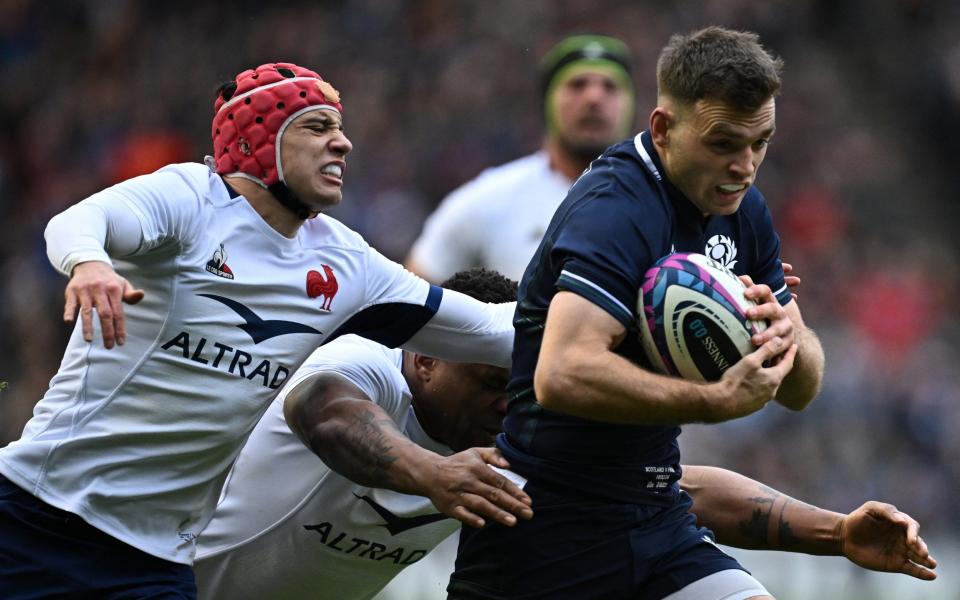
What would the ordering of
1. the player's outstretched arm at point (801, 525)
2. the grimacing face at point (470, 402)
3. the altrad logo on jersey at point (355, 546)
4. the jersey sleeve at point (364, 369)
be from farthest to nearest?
the altrad logo on jersey at point (355, 546), the grimacing face at point (470, 402), the jersey sleeve at point (364, 369), the player's outstretched arm at point (801, 525)

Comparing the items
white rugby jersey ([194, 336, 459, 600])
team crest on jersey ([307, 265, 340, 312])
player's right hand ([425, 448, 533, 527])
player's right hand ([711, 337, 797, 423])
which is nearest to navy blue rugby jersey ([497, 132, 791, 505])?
player's right hand ([425, 448, 533, 527])

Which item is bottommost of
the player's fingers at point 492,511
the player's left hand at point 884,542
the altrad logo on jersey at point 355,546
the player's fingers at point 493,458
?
the player's fingers at point 492,511

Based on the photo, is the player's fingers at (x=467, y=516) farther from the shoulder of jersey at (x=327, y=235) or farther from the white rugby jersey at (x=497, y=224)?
the white rugby jersey at (x=497, y=224)

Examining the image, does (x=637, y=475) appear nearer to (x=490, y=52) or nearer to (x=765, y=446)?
(x=765, y=446)

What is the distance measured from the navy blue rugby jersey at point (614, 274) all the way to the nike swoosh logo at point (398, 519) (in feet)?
3.30

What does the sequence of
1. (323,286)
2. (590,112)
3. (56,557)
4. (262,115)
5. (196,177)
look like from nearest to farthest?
(56,557) → (196,177) → (323,286) → (262,115) → (590,112)

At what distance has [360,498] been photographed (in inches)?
222

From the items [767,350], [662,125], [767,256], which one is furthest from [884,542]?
[662,125]

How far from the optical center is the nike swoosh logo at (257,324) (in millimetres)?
5031

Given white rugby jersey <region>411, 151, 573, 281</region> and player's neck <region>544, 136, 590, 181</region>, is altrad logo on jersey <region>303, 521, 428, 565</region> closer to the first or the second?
white rugby jersey <region>411, 151, 573, 281</region>

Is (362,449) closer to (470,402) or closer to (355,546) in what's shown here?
(470,402)

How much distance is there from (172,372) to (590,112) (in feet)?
11.9

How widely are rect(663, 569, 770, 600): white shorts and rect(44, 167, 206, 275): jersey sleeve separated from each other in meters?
2.02

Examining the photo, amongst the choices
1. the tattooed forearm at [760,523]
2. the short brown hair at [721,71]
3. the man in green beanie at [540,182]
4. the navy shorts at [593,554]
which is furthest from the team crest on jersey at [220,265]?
the man in green beanie at [540,182]
